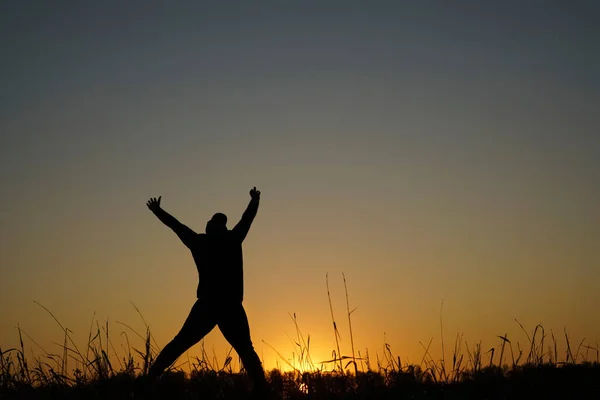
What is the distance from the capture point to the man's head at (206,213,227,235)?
821 centimetres

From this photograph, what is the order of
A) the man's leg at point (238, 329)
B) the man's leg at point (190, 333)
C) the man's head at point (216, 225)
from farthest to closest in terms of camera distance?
the man's head at point (216, 225) < the man's leg at point (238, 329) < the man's leg at point (190, 333)

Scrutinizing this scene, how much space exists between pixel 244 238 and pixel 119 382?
2.41 metres

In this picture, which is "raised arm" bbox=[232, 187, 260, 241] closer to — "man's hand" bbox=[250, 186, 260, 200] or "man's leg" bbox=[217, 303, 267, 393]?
"man's hand" bbox=[250, 186, 260, 200]

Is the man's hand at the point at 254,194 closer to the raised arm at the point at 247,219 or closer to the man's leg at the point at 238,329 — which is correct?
the raised arm at the point at 247,219

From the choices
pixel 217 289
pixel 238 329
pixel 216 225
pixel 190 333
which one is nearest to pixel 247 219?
pixel 216 225

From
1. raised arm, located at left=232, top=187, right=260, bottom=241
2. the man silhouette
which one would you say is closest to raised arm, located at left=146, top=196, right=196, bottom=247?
the man silhouette

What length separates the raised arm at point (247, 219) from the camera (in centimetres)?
830

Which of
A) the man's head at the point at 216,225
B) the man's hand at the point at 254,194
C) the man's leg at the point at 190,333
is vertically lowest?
the man's leg at the point at 190,333

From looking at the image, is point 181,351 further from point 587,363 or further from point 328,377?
point 587,363

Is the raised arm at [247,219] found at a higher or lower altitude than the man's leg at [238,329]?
higher

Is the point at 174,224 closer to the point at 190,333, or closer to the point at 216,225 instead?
the point at 216,225

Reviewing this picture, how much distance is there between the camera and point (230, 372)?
7070 millimetres

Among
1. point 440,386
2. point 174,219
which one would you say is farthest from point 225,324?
point 440,386

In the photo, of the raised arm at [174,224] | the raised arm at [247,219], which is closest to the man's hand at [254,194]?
the raised arm at [247,219]
